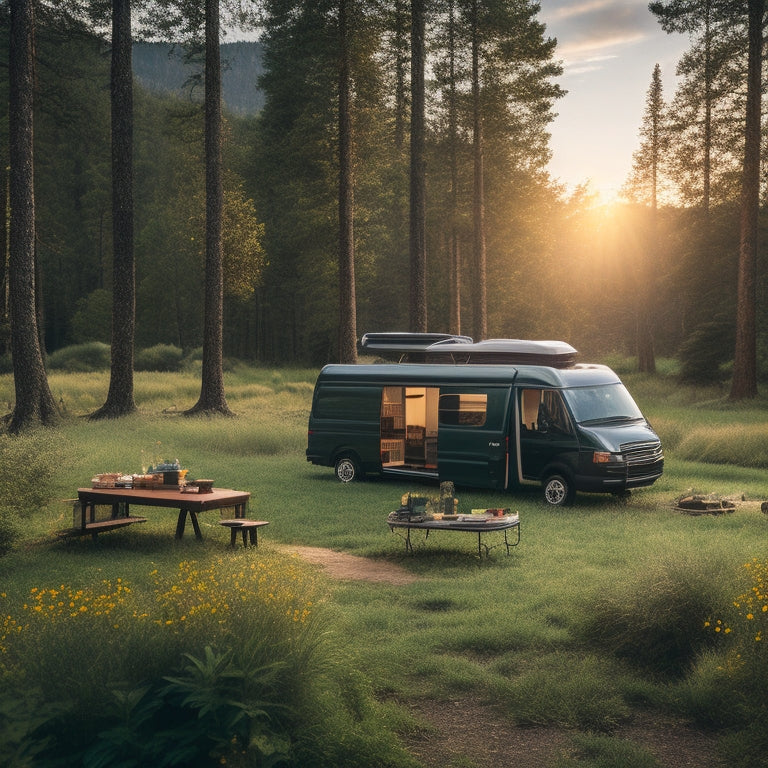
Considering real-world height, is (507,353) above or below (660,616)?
above

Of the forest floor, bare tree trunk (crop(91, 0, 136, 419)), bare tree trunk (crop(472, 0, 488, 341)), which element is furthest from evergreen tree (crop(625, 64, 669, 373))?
Result: the forest floor

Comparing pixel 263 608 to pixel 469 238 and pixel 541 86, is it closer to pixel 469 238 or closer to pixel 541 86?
pixel 541 86

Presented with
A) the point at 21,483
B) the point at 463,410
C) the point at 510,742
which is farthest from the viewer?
the point at 463,410

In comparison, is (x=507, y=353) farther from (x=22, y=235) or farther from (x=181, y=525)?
(x=22, y=235)

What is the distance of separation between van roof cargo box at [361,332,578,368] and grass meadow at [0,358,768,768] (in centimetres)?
351

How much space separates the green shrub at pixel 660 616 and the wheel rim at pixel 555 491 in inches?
287

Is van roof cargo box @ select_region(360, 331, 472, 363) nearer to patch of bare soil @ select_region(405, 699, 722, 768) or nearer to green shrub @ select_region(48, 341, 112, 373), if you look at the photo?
patch of bare soil @ select_region(405, 699, 722, 768)

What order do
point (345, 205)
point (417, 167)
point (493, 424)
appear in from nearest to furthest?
point (493, 424) < point (417, 167) < point (345, 205)

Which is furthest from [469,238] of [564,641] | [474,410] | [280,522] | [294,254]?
[564,641]

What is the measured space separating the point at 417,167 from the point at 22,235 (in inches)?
466

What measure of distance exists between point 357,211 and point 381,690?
34062 millimetres

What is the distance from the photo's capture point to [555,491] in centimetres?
1587

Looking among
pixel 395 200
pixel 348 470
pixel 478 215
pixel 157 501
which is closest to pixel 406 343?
pixel 348 470

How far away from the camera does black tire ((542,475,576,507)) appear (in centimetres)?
1568
